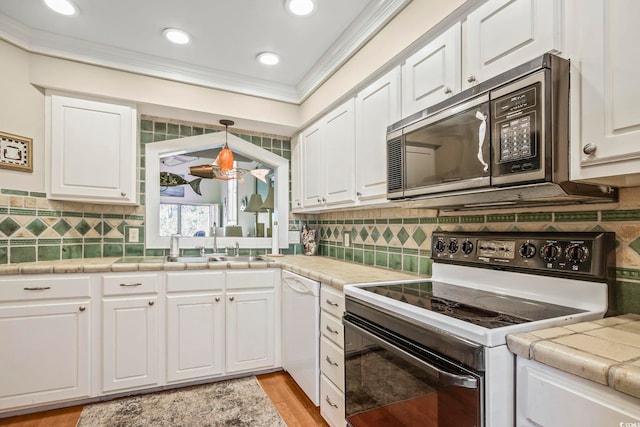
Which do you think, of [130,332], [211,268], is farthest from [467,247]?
[130,332]

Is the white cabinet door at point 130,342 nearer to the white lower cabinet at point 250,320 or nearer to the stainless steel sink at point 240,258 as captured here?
the white lower cabinet at point 250,320

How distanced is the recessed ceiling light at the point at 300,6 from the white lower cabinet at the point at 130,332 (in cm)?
193

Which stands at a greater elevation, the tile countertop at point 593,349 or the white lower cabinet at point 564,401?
the tile countertop at point 593,349

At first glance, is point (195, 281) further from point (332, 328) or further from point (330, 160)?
point (330, 160)

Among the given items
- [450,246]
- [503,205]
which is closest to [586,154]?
[503,205]

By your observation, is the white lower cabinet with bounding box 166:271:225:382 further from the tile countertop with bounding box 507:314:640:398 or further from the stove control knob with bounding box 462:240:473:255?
the tile countertop with bounding box 507:314:640:398

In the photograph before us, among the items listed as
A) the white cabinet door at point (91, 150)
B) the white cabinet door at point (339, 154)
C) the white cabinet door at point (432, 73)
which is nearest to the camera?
the white cabinet door at point (432, 73)

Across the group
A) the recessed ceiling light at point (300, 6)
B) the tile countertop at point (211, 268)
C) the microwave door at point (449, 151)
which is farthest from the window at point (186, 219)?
the microwave door at point (449, 151)

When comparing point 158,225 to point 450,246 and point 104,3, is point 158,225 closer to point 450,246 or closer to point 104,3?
point 104,3

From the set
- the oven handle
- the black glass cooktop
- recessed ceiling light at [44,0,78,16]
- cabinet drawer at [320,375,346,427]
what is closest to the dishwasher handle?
cabinet drawer at [320,375,346,427]

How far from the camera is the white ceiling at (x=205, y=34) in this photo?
1974mm

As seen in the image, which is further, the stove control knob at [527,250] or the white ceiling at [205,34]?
the white ceiling at [205,34]

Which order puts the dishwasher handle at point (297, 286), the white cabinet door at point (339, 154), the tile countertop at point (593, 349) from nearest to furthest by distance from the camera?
1. the tile countertop at point (593, 349)
2. the dishwasher handle at point (297, 286)
3. the white cabinet door at point (339, 154)

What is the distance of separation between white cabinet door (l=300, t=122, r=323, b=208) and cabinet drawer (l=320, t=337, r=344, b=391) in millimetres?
1192
